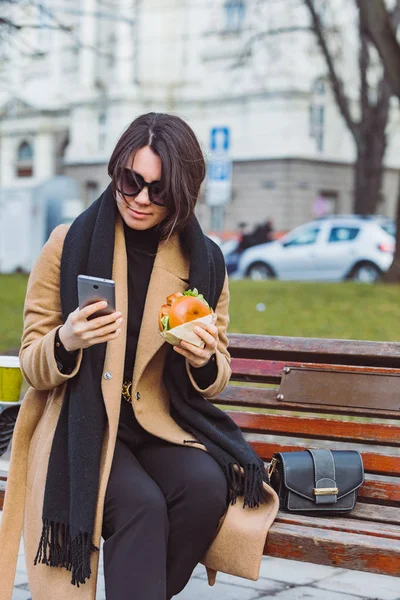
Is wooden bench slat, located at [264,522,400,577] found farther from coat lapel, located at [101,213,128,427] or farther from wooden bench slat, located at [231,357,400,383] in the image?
wooden bench slat, located at [231,357,400,383]

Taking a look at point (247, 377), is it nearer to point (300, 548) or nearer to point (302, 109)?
point (300, 548)

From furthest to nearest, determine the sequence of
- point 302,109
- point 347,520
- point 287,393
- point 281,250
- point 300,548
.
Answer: point 302,109 < point 281,250 < point 287,393 < point 347,520 < point 300,548

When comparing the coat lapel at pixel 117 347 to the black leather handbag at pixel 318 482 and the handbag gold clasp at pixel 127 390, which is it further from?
the black leather handbag at pixel 318 482

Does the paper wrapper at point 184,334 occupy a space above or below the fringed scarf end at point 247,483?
above

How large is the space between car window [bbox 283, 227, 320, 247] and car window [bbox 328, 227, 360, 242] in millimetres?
485

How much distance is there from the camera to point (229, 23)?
34875mm

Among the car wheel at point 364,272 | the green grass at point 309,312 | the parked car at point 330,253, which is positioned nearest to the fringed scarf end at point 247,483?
the green grass at point 309,312

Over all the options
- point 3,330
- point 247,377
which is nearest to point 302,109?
point 3,330

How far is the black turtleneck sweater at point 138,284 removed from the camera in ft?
11.4

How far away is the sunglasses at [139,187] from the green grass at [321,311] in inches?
238

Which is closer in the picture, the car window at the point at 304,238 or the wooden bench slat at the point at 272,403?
the wooden bench slat at the point at 272,403

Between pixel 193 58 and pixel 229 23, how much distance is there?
2.88 m

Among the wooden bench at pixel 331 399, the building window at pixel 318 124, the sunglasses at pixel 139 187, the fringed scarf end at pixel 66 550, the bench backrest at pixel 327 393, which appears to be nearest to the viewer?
the fringed scarf end at pixel 66 550

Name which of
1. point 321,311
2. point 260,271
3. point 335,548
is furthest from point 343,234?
point 335,548
